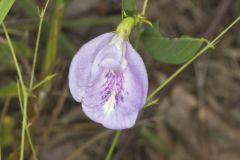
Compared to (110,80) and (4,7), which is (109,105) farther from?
(4,7)

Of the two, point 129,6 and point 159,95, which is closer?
point 129,6

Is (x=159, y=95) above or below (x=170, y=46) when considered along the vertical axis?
above

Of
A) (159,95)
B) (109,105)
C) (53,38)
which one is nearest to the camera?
(109,105)

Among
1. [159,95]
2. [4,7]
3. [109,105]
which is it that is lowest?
[109,105]

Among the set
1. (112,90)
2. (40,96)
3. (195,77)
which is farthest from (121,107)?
(195,77)

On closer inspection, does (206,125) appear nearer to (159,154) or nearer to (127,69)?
(159,154)

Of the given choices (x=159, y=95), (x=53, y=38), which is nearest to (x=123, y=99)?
(x=53, y=38)
